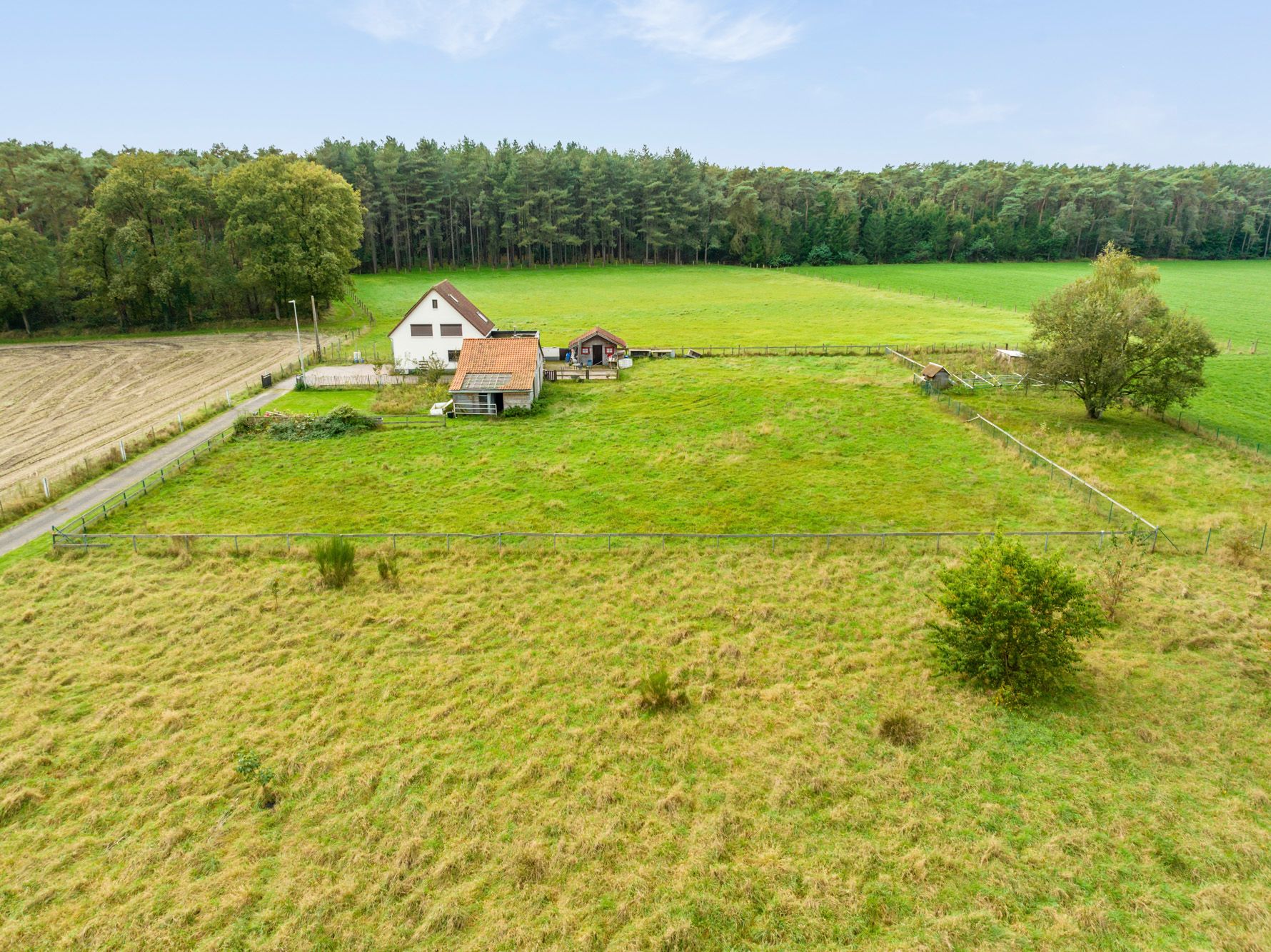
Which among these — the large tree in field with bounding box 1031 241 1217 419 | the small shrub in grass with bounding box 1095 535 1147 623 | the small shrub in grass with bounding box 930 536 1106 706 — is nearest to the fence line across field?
the small shrub in grass with bounding box 1095 535 1147 623

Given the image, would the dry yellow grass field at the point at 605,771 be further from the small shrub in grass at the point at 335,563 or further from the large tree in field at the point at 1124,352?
the large tree in field at the point at 1124,352

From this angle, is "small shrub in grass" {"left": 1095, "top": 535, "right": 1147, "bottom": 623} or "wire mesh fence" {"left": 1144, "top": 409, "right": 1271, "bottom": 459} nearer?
"small shrub in grass" {"left": 1095, "top": 535, "right": 1147, "bottom": 623}

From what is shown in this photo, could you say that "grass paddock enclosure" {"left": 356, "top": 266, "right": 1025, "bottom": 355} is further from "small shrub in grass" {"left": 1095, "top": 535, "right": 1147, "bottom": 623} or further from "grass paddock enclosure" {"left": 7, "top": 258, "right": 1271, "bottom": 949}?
"small shrub in grass" {"left": 1095, "top": 535, "right": 1147, "bottom": 623}

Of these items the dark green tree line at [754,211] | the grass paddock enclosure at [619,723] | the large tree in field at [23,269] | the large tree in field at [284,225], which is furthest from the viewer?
the dark green tree line at [754,211]

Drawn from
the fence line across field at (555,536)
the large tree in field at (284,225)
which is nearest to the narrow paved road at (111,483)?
the fence line across field at (555,536)

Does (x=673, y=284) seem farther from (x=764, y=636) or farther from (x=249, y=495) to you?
(x=764, y=636)
